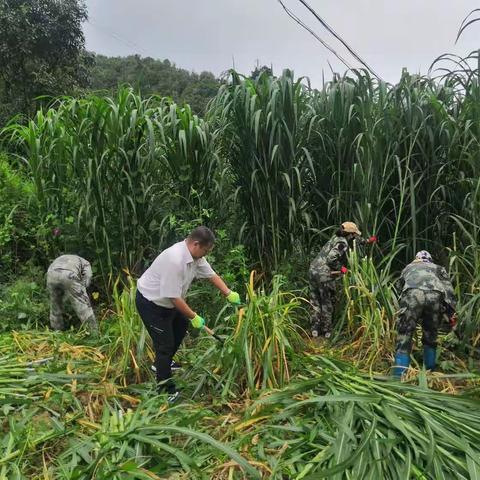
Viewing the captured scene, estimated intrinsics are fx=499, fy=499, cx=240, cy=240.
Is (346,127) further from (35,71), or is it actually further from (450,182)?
(35,71)

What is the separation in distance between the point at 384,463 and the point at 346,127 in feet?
9.55

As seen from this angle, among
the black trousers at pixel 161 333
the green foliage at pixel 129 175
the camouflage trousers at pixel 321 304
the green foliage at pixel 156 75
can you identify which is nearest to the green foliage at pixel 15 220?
the green foliage at pixel 129 175

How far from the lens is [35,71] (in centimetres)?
1086

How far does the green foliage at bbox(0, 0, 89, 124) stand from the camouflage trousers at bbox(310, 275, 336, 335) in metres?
8.96

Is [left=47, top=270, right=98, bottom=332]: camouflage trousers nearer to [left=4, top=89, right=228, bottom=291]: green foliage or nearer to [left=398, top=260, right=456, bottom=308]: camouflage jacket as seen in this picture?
[left=4, top=89, right=228, bottom=291]: green foliage

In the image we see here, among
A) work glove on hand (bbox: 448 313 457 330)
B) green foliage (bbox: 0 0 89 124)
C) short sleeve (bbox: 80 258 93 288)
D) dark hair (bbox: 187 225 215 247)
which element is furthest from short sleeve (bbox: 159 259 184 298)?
green foliage (bbox: 0 0 89 124)

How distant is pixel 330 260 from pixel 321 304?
380mm

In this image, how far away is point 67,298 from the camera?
4289 mm

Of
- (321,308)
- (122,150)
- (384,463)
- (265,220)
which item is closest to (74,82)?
(122,150)

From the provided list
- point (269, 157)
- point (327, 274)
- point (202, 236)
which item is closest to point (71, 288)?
point (202, 236)

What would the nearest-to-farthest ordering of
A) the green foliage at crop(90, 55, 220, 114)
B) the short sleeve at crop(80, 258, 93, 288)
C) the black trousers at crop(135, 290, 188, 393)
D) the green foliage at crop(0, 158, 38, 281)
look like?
1. the black trousers at crop(135, 290, 188, 393)
2. the short sleeve at crop(80, 258, 93, 288)
3. the green foliage at crop(0, 158, 38, 281)
4. the green foliage at crop(90, 55, 220, 114)

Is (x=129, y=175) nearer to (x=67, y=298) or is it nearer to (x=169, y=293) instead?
(x=67, y=298)

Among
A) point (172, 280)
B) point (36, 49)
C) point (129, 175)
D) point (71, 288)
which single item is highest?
point (36, 49)

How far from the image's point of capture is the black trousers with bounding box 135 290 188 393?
3.25 metres
